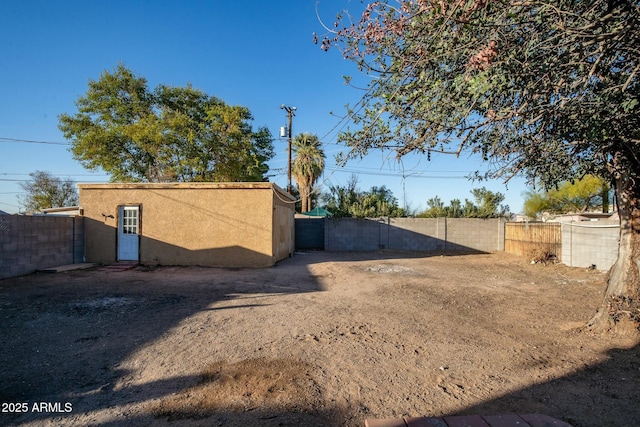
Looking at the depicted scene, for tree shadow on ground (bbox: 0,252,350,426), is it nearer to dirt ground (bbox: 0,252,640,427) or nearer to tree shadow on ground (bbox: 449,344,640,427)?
dirt ground (bbox: 0,252,640,427)

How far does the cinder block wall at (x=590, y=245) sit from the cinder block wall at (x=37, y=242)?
16.1 m

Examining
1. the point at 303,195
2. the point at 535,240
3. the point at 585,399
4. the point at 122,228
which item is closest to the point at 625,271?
the point at 585,399

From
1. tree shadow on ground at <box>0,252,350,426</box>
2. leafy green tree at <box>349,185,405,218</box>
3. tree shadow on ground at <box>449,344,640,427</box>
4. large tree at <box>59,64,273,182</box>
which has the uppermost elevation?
large tree at <box>59,64,273,182</box>

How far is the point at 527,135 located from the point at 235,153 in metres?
17.1

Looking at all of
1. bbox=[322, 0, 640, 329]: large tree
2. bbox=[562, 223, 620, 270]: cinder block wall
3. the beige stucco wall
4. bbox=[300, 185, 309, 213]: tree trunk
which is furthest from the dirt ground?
bbox=[300, 185, 309, 213]: tree trunk

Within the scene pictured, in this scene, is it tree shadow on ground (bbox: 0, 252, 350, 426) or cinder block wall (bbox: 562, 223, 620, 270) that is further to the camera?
cinder block wall (bbox: 562, 223, 620, 270)

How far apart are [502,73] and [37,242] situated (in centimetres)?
1217

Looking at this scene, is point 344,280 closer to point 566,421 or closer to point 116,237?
point 566,421

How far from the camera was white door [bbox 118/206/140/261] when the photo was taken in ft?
39.1

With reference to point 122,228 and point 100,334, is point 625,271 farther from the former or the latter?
point 122,228

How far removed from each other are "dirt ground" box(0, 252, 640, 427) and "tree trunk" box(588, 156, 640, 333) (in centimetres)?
32

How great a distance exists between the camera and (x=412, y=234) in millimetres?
17625

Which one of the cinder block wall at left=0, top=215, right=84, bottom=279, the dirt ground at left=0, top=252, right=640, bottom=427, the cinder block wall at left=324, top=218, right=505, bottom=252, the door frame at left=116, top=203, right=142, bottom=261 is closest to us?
the dirt ground at left=0, top=252, right=640, bottom=427

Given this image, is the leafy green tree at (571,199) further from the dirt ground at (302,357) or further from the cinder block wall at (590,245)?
the dirt ground at (302,357)
